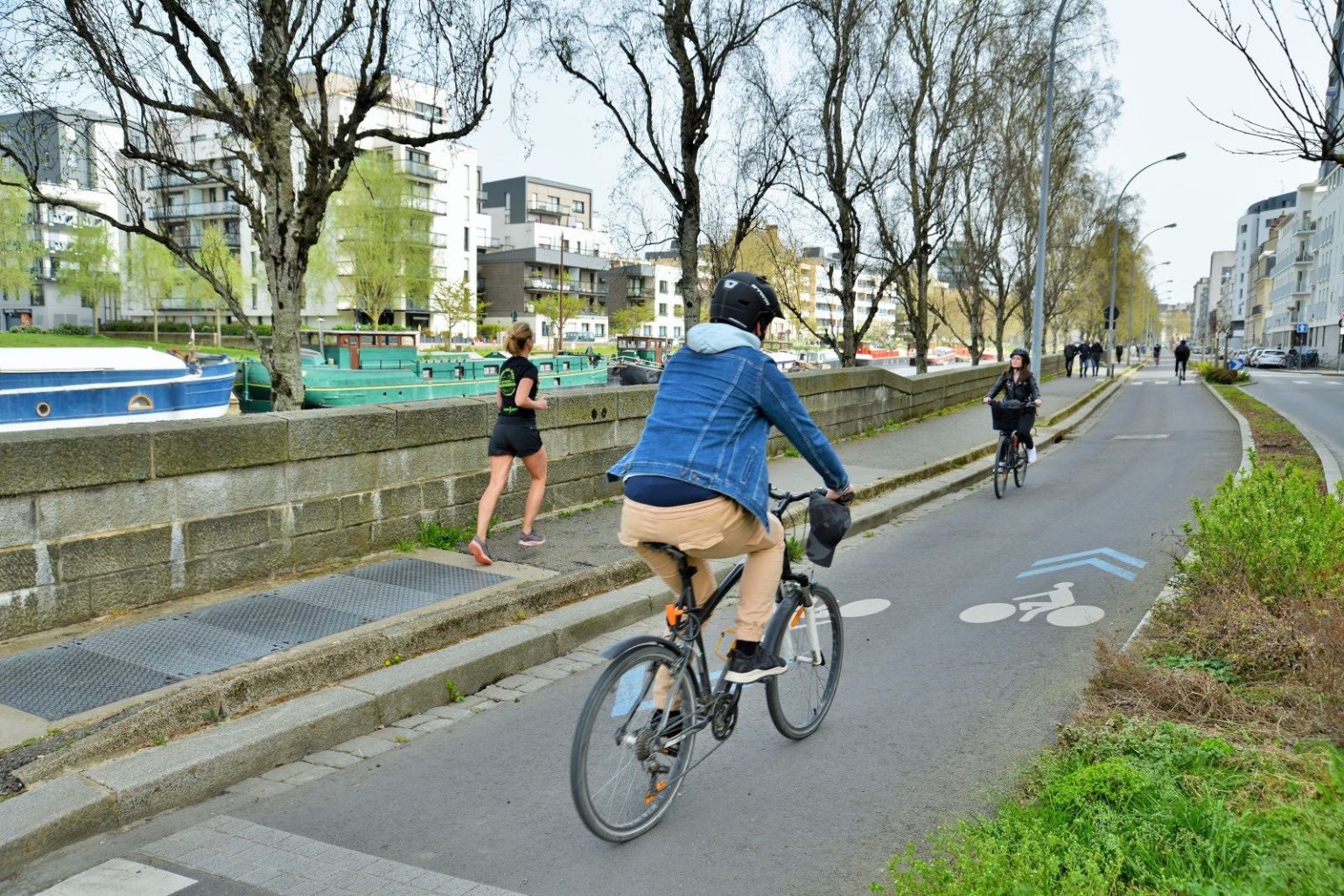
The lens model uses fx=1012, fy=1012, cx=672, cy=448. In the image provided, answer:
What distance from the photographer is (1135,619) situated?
6688 mm

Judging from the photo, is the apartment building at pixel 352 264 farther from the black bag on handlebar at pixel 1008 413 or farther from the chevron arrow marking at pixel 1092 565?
the chevron arrow marking at pixel 1092 565

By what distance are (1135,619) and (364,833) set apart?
512 cm

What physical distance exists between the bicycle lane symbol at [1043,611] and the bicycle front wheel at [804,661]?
227 cm

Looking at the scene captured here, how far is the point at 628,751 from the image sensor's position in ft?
11.9

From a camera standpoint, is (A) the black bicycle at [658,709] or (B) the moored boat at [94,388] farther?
(B) the moored boat at [94,388]

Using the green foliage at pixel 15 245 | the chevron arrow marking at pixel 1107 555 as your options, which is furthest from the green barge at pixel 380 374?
the green foliage at pixel 15 245

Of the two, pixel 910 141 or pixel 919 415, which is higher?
pixel 910 141

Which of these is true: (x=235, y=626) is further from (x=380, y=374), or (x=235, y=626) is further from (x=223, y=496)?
(x=380, y=374)

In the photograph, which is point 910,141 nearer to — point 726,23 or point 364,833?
point 726,23

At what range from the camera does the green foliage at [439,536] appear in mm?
8000

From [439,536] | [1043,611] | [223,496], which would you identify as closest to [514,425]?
[439,536]

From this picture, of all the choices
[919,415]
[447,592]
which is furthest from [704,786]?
[919,415]

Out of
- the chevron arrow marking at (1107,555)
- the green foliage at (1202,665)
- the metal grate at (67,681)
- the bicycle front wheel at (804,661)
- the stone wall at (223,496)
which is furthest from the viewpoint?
the chevron arrow marking at (1107,555)

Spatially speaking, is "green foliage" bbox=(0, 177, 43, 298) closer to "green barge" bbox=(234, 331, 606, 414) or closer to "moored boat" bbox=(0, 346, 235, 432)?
"green barge" bbox=(234, 331, 606, 414)
